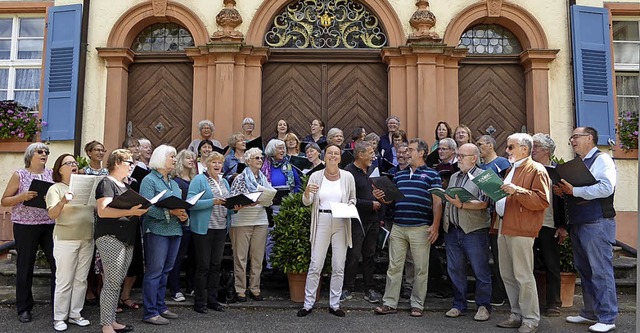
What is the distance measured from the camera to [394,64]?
9.48m

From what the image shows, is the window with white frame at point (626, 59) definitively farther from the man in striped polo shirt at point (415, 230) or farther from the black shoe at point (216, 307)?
the black shoe at point (216, 307)

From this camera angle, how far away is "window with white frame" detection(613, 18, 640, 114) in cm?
970

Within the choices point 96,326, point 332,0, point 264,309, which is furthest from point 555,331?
point 332,0

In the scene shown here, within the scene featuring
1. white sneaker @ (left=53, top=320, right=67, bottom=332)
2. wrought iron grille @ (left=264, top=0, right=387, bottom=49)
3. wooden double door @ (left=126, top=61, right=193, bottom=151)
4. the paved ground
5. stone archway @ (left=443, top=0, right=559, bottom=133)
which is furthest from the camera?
wrought iron grille @ (left=264, top=0, right=387, bottom=49)

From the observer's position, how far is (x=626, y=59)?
32.1ft

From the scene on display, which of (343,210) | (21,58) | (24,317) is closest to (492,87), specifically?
(343,210)

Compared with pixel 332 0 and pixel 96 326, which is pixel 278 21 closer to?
pixel 332 0

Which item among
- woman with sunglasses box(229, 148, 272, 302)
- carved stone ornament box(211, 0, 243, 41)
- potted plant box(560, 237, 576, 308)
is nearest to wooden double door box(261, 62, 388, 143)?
carved stone ornament box(211, 0, 243, 41)

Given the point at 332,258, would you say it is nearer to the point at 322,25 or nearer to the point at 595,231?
the point at 595,231

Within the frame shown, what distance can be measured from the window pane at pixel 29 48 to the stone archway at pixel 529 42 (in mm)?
6934

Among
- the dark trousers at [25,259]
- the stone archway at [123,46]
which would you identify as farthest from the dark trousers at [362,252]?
the stone archway at [123,46]

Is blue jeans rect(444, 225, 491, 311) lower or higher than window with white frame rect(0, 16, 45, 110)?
lower

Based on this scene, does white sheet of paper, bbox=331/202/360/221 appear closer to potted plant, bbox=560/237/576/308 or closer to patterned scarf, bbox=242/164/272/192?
patterned scarf, bbox=242/164/272/192

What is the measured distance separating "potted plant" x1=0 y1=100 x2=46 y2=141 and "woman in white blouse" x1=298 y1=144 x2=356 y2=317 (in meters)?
5.56
